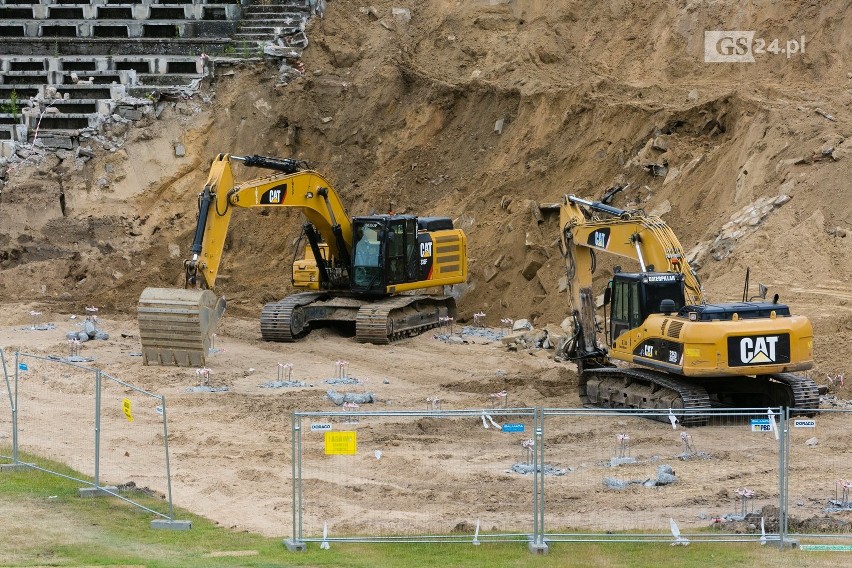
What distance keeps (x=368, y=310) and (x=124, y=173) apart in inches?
417

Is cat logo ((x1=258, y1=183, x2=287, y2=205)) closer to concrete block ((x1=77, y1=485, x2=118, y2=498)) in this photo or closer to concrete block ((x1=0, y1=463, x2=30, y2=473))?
concrete block ((x1=0, y1=463, x2=30, y2=473))

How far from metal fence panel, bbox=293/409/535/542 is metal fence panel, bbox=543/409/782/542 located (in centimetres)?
50

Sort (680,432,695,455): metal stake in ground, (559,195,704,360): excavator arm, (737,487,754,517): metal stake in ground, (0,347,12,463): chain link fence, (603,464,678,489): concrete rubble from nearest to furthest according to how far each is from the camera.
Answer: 1. (737,487,754,517): metal stake in ground
2. (603,464,678,489): concrete rubble
3. (680,432,695,455): metal stake in ground
4. (0,347,12,463): chain link fence
5. (559,195,704,360): excavator arm

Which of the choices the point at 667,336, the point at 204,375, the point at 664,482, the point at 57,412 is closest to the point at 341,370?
the point at 204,375

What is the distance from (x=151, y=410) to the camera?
21.9 meters

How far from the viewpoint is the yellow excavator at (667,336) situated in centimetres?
1998

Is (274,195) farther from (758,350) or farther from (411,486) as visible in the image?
(411,486)

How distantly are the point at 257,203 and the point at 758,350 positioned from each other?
10.6 meters

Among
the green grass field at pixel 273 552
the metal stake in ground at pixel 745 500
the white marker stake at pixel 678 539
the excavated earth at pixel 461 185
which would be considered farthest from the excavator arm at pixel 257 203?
the white marker stake at pixel 678 539

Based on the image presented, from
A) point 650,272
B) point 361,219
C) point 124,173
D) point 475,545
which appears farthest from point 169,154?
point 475,545

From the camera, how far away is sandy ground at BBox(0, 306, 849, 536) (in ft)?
51.6

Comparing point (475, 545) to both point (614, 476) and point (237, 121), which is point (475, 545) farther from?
point (237, 121)

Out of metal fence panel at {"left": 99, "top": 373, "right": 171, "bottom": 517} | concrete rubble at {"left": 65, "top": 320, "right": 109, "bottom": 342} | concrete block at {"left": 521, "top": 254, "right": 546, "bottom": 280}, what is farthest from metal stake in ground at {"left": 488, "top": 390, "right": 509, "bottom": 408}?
concrete rubble at {"left": 65, "top": 320, "right": 109, "bottom": 342}

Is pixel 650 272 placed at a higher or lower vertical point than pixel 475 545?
higher
